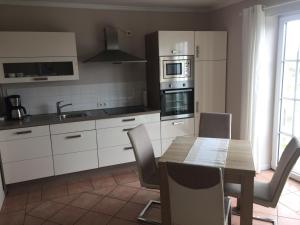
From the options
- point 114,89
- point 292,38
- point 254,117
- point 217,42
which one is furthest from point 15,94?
point 292,38

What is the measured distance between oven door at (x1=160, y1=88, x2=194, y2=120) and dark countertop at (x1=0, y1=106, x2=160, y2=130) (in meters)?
0.16

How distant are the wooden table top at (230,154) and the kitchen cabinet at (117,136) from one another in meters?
1.00

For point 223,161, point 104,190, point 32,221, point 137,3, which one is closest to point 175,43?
point 137,3

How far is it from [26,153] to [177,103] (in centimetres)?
209

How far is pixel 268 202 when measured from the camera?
6.59ft

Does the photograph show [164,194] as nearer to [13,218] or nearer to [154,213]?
[154,213]

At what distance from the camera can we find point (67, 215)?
8.63 feet

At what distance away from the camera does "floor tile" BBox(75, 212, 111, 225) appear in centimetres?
249

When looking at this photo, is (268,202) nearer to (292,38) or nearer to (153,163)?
(153,163)

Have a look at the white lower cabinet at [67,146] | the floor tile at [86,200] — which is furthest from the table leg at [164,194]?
the white lower cabinet at [67,146]

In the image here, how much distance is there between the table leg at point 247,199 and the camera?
1.88 metres

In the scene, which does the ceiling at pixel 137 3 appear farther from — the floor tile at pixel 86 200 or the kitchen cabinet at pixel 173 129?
the floor tile at pixel 86 200

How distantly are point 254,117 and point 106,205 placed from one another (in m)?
2.06

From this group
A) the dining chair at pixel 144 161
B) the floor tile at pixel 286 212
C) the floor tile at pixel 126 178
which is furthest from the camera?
the floor tile at pixel 126 178
